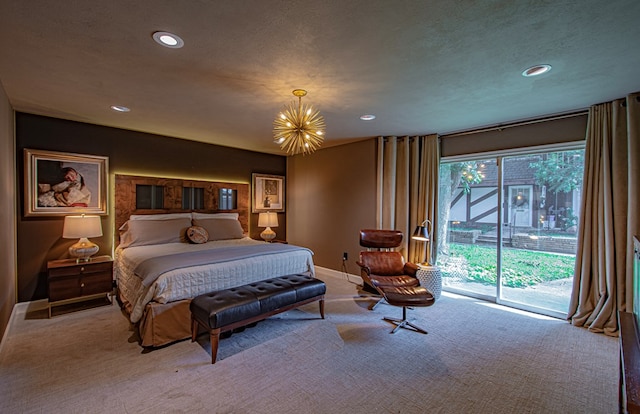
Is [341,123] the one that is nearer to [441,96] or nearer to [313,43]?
[441,96]

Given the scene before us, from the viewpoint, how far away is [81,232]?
349 cm

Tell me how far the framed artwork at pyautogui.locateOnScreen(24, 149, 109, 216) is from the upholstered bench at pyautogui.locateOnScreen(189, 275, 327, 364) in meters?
2.60

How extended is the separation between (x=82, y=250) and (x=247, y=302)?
2.54 m

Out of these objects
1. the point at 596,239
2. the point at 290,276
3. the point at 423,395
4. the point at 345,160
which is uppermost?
the point at 345,160

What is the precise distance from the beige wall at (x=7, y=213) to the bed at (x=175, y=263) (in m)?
0.99

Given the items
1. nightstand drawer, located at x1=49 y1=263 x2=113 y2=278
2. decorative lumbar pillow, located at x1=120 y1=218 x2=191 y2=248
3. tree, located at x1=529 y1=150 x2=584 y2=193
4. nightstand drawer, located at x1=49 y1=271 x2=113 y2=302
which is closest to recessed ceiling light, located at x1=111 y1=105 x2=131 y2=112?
decorative lumbar pillow, located at x1=120 y1=218 x2=191 y2=248

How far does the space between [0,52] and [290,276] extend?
3148 millimetres

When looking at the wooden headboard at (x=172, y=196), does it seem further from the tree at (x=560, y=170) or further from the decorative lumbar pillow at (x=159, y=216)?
the tree at (x=560, y=170)

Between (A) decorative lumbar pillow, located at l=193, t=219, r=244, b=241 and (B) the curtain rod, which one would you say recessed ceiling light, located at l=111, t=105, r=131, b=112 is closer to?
(A) decorative lumbar pillow, located at l=193, t=219, r=244, b=241

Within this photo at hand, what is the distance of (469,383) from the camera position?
2.19m

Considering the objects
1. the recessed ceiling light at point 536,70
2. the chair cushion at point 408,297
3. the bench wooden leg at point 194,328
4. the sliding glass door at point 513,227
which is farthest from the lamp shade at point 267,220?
the recessed ceiling light at point 536,70

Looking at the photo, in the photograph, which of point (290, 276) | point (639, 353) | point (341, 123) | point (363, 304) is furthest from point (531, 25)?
point (363, 304)

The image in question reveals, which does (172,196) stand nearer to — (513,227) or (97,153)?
(97,153)

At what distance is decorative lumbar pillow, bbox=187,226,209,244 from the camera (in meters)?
4.28
